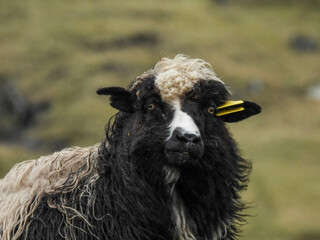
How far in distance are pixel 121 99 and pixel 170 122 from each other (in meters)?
0.91

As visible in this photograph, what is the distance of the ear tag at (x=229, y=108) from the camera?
9.49 meters

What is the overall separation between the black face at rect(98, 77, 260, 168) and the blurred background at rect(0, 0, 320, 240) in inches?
1714

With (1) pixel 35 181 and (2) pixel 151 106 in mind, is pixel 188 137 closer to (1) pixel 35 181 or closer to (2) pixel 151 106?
(2) pixel 151 106

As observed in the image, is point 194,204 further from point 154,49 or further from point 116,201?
point 154,49

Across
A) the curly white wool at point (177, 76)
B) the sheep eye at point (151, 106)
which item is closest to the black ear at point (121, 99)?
the sheep eye at point (151, 106)

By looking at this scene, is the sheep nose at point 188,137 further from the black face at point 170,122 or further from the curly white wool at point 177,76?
the curly white wool at point 177,76

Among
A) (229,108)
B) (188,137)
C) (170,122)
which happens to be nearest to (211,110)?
(229,108)

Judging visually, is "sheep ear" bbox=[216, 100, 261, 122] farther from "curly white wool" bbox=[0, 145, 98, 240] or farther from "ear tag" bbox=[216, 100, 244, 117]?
"curly white wool" bbox=[0, 145, 98, 240]

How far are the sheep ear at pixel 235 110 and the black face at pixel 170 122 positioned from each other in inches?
3.6

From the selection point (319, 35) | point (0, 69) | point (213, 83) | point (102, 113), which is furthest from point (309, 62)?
point (213, 83)

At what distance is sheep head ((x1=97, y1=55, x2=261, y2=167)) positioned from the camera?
850cm

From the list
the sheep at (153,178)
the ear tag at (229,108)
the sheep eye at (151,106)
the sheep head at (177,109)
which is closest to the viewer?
the sheep head at (177,109)

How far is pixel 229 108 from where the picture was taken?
9578mm

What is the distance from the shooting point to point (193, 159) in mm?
8539
